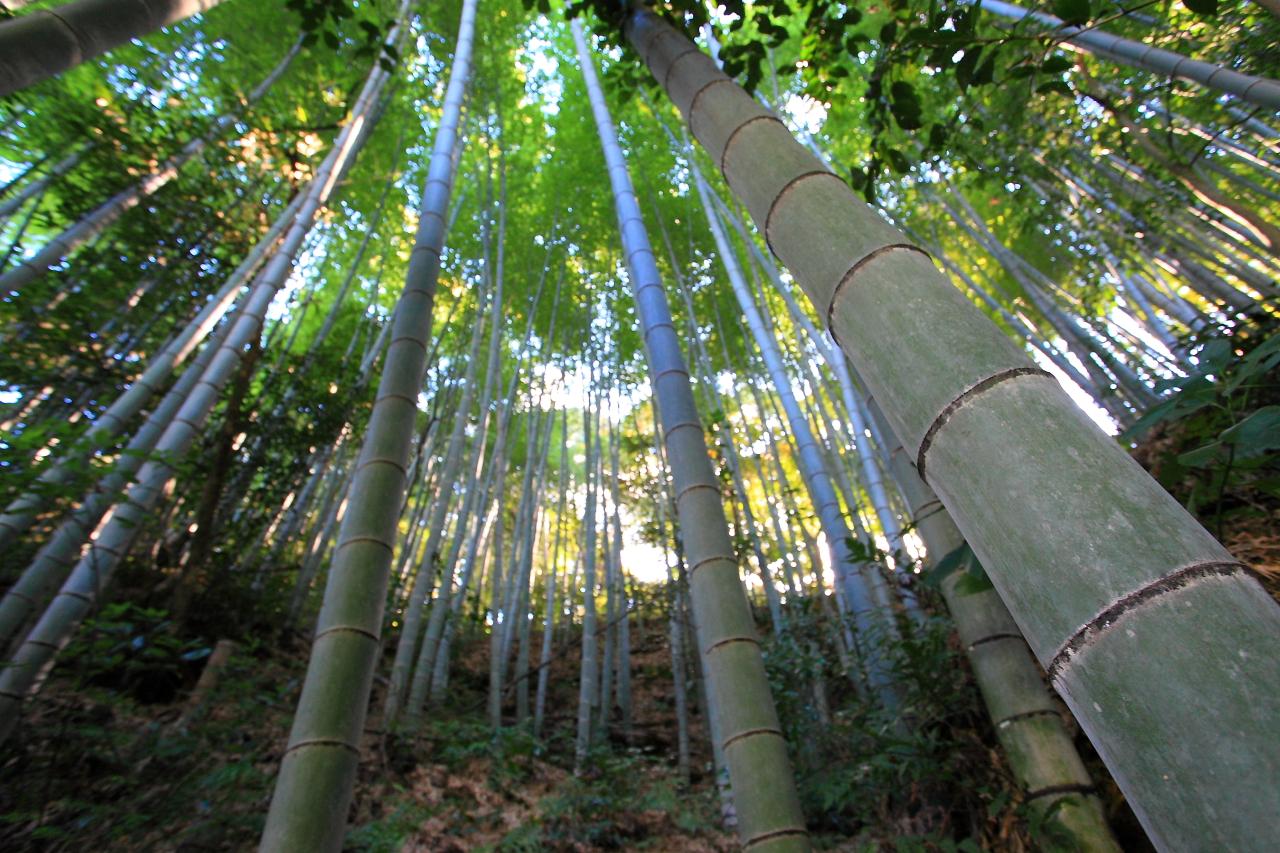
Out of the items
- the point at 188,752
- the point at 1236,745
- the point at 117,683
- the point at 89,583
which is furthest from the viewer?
the point at 117,683

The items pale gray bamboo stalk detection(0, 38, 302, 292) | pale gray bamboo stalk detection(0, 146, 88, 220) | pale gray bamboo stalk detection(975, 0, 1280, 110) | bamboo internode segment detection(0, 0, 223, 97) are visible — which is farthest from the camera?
pale gray bamboo stalk detection(0, 146, 88, 220)

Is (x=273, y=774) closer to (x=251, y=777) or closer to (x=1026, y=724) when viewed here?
(x=251, y=777)

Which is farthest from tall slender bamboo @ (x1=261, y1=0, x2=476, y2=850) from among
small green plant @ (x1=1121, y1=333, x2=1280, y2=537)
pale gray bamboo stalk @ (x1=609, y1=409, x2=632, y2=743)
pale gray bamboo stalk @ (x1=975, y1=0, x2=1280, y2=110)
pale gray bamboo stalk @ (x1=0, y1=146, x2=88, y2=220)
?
pale gray bamboo stalk @ (x1=609, y1=409, x2=632, y2=743)

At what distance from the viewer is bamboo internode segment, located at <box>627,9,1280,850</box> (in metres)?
0.40

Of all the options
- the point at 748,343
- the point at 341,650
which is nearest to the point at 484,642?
the point at 748,343

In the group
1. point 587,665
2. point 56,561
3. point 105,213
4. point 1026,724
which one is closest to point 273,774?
point 56,561

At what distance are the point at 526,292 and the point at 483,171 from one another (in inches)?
58.0

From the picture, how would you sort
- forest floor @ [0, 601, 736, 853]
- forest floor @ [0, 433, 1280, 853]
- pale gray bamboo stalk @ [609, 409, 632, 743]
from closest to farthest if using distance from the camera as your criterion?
forest floor @ [0, 433, 1280, 853]
forest floor @ [0, 601, 736, 853]
pale gray bamboo stalk @ [609, 409, 632, 743]

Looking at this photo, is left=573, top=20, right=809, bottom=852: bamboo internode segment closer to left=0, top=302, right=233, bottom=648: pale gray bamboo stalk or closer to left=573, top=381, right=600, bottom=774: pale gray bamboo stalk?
left=0, top=302, right=233, bottom=648: pale gray bamboo stalk

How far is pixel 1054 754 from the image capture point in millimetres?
1274

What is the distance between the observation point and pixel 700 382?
25.0 ft

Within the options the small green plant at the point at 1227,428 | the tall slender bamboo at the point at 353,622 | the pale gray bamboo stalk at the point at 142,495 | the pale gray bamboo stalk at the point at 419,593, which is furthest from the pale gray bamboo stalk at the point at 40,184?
the small green plant at the point at 1227,428

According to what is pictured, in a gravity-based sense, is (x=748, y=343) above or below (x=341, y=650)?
above

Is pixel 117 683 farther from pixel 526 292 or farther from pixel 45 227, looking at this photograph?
pixel 526 292
